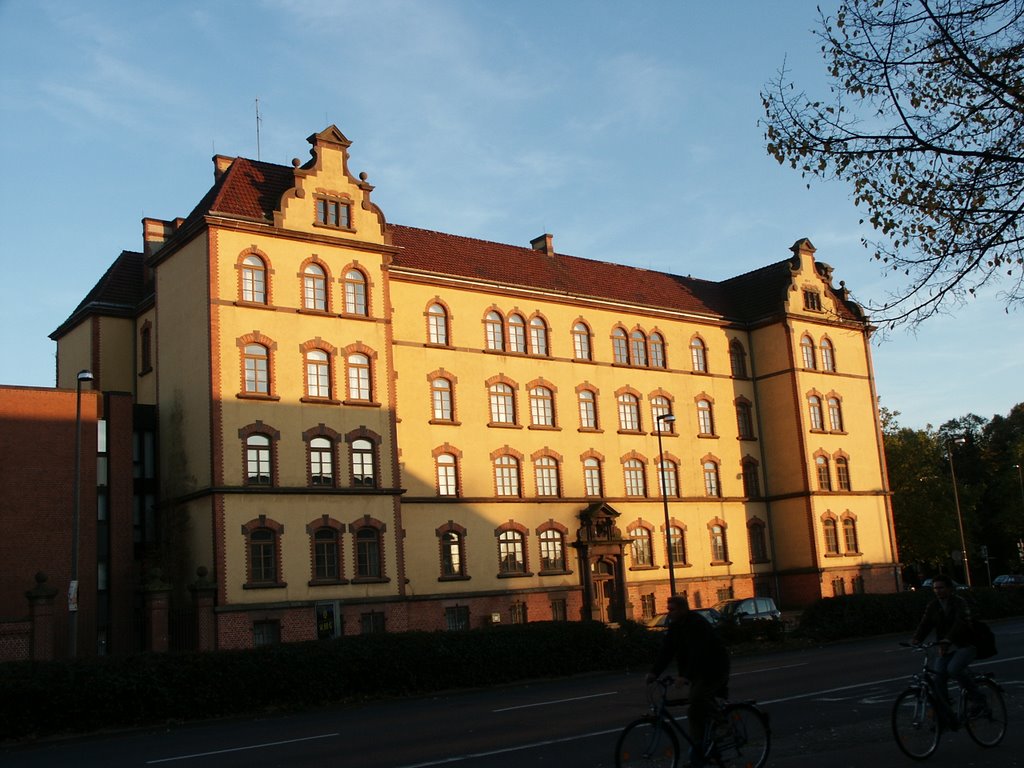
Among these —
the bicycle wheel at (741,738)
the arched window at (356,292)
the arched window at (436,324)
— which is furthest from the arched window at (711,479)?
the bicycle wheel at (741,738)

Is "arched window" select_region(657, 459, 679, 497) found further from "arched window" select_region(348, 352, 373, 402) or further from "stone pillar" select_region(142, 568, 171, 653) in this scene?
"stone pillar" select_region(142, 568, 171, 653)

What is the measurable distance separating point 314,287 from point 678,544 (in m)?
21.8

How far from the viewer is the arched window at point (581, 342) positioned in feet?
163

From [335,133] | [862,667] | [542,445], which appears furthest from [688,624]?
[542,445]

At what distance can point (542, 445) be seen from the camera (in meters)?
47.4

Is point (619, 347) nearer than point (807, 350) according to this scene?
Yes

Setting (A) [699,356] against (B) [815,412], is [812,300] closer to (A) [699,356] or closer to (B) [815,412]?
(B) [815,412]

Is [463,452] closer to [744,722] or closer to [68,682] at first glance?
[68,682]

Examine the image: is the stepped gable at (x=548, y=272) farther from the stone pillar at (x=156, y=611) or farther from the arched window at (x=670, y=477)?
the stone pillar at (x=156, y=611)

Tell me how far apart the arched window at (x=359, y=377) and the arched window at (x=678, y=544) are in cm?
1784

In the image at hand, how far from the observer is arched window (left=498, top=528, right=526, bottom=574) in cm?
4488

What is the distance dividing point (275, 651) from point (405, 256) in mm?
23943

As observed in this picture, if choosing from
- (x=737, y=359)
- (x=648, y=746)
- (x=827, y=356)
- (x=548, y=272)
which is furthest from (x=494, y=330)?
(x=648, y=746)

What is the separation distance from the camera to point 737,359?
5681cm
